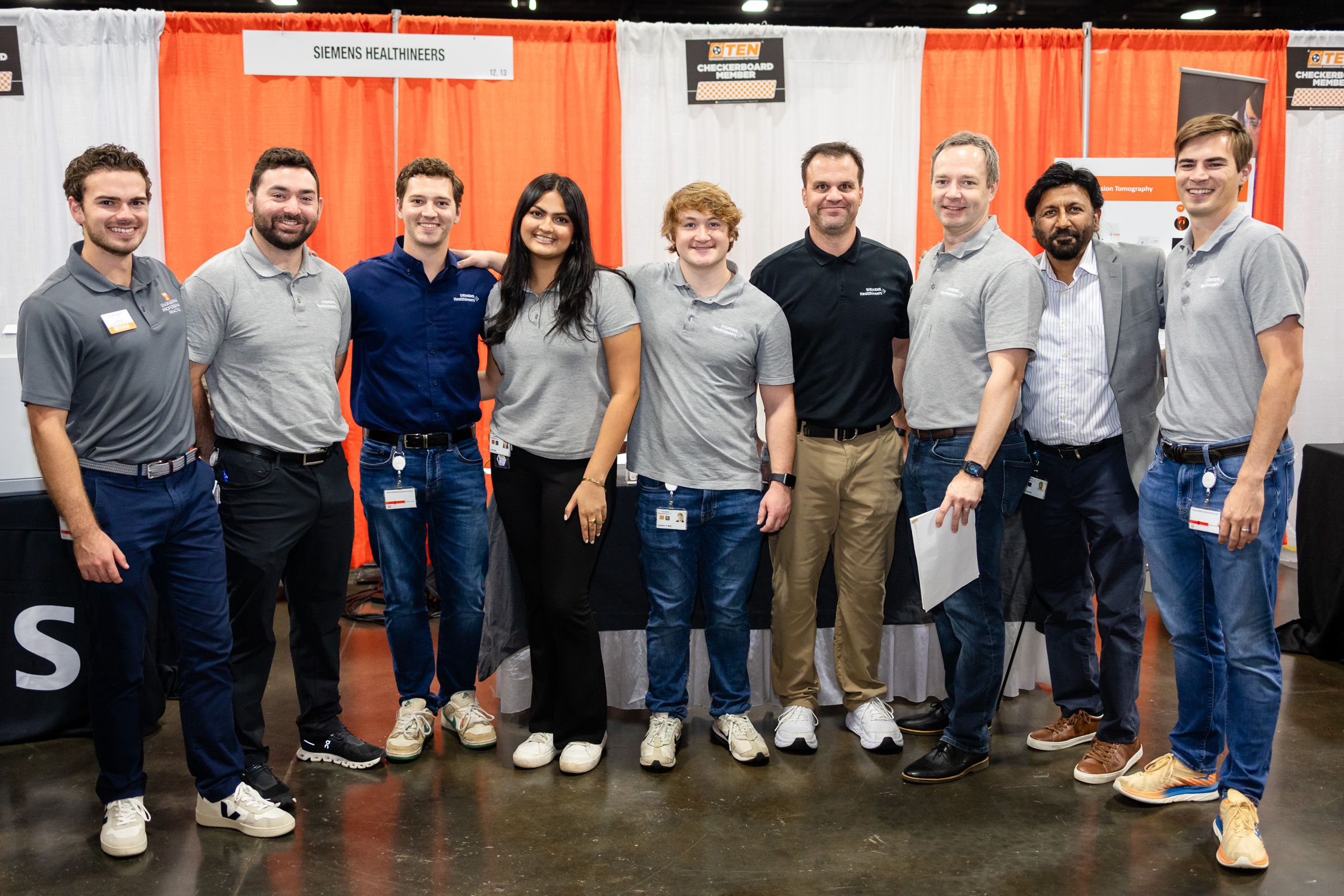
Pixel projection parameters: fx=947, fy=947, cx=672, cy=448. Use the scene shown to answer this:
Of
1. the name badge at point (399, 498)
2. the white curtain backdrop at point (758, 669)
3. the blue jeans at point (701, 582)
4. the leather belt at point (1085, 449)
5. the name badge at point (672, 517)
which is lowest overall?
the white curtain backdrop at point (758, 669)

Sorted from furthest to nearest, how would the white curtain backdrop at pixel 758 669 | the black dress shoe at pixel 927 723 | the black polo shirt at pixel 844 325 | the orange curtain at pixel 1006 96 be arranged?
the orange curtain at pixel 1006 96 → the white curtain backdrop at pixel 758 669 → the black dress shoe at pixel 927 723 → the black polo shirt at pixel 844 325

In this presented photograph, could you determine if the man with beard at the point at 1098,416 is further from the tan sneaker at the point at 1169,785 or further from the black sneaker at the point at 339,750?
the black sneaker at the point at 339,750

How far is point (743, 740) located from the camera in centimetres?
278

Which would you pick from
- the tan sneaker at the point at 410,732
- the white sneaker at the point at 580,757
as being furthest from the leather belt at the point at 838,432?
the tan sneaker at the point at 410,732

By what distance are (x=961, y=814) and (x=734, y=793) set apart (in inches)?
23.6

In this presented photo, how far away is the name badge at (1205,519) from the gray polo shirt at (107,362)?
7.91 feet

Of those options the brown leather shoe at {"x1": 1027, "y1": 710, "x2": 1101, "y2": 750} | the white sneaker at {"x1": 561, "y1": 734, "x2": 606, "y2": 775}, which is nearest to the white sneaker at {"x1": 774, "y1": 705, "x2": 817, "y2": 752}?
the white sneaker at {"x1": 561, "y1": 734, "x2": 606, "y2": 775}

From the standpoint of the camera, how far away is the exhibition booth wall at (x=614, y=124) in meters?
4.66

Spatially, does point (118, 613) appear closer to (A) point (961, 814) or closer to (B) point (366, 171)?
(A) point (961, 814)

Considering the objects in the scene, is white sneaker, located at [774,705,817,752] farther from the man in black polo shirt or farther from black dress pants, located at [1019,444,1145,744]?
black dress pants, located at [1019,444,1145,744]

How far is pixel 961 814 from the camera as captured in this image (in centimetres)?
249

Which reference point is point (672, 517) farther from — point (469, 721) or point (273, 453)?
point (273, 453)

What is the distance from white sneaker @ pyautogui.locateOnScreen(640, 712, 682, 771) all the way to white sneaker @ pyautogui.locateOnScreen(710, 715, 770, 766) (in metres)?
0.14

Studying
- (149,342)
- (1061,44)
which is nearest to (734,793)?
(149,342)
